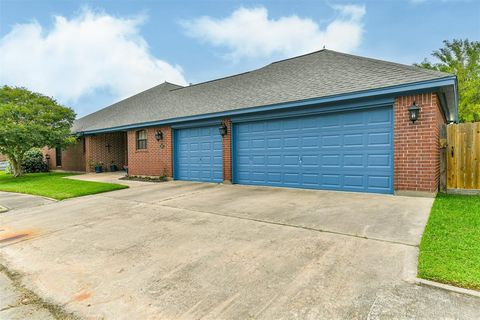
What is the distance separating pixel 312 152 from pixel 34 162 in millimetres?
20872

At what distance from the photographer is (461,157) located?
711 cm

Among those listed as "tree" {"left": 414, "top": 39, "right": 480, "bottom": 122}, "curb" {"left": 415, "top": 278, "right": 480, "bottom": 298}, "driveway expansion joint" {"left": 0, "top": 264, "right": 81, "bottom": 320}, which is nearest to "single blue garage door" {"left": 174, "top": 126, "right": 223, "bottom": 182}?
"driveway expansion joint" {"left": 0, "top": 264, "right": 81, "bottom": 320}

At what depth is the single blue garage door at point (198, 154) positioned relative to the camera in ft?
34.8

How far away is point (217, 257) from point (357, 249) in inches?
71.7

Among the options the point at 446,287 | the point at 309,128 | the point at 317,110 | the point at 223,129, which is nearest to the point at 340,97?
the point at 317,110

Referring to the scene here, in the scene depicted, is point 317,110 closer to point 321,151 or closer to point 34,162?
point 321,151

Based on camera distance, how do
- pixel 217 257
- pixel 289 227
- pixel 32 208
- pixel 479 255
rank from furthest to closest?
1. pixel 32 208
2. pixel 289 227
3. pixel 217 257
4. pixel 479 255

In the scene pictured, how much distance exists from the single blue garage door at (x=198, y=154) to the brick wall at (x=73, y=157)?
1017 centimetres

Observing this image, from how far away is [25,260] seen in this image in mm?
3582

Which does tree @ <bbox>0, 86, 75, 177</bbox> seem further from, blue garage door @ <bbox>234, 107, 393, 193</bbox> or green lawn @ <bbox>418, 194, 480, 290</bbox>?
green lawn @ <bbox>418, 194, 480, 290</bbox>

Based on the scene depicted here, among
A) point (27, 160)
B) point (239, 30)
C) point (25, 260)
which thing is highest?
point (239, 30)

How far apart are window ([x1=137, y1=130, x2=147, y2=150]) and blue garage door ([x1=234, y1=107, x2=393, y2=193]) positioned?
576 cm

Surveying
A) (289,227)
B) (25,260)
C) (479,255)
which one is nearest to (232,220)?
(289,227)

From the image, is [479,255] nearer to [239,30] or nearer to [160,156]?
[160,156]
